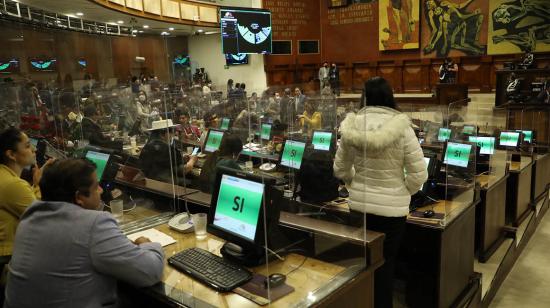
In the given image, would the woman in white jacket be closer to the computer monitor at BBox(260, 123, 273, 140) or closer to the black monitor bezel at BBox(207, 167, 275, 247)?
the black monitor bezel at BBox(207, 167, 275, 247)

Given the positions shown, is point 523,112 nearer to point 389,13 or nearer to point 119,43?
point 389,13

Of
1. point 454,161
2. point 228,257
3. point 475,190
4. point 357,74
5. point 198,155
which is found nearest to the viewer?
point 228,257

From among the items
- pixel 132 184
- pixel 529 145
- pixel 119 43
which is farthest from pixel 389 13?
pixel 132 184

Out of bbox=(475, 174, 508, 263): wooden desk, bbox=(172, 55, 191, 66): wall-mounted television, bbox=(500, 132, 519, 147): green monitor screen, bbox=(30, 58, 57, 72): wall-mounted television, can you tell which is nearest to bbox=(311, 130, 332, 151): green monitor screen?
bbox=(475, 174, 508, 263): wooden desk

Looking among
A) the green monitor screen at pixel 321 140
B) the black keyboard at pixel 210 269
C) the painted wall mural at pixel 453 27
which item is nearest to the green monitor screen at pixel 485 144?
the green monitor screen at pixel 321 140

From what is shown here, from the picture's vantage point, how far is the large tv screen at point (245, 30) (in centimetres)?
1259

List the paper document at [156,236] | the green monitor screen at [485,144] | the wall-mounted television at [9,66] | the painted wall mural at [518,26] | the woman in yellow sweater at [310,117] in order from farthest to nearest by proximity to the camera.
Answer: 1. the painted wall mural at [518,26]
2. the wall-mounted television at [9,66]
3. the woman in yellow sweater at [310,117]
4. the green monitor screen at [485,144]
5. the paper document at [156,236]

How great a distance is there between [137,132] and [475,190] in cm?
401

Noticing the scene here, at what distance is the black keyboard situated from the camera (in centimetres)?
179

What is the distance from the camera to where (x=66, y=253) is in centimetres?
159

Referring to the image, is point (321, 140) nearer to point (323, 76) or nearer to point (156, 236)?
point (156, 236)

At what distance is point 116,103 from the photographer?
24.2ft

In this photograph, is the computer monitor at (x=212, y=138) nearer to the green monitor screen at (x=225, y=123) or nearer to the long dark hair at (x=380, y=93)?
the green monitor screen at (x=225, y=123)

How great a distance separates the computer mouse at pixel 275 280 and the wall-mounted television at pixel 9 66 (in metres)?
9.82
